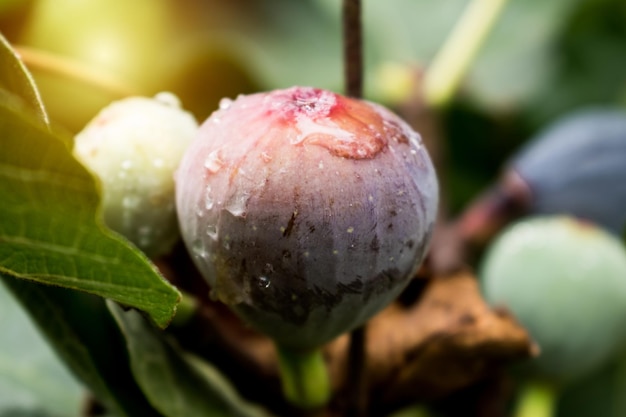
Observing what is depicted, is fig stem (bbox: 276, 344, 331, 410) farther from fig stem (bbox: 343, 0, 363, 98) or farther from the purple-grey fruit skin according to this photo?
the purple-grey fruit skin

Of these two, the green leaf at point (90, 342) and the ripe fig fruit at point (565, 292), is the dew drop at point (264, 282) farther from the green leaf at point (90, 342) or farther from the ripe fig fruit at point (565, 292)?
the ripe fig fruit at point (565, 292)

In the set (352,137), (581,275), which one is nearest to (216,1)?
(581,275)

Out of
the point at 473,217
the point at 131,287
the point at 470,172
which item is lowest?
the point at 470,172

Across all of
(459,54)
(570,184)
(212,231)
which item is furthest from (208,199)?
(459,54)

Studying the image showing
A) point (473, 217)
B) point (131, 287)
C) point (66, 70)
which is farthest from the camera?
point (473, 217)

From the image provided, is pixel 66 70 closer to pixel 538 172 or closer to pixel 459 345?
pixel 459 345

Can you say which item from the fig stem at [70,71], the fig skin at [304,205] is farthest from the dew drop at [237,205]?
the fig stem at [70,71]

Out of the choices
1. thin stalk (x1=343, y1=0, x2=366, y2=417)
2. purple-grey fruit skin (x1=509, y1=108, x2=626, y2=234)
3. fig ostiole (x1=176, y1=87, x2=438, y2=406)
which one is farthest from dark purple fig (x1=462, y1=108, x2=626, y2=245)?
fig ostiole (x1=176, y1=87, x2=438, y2=406)
